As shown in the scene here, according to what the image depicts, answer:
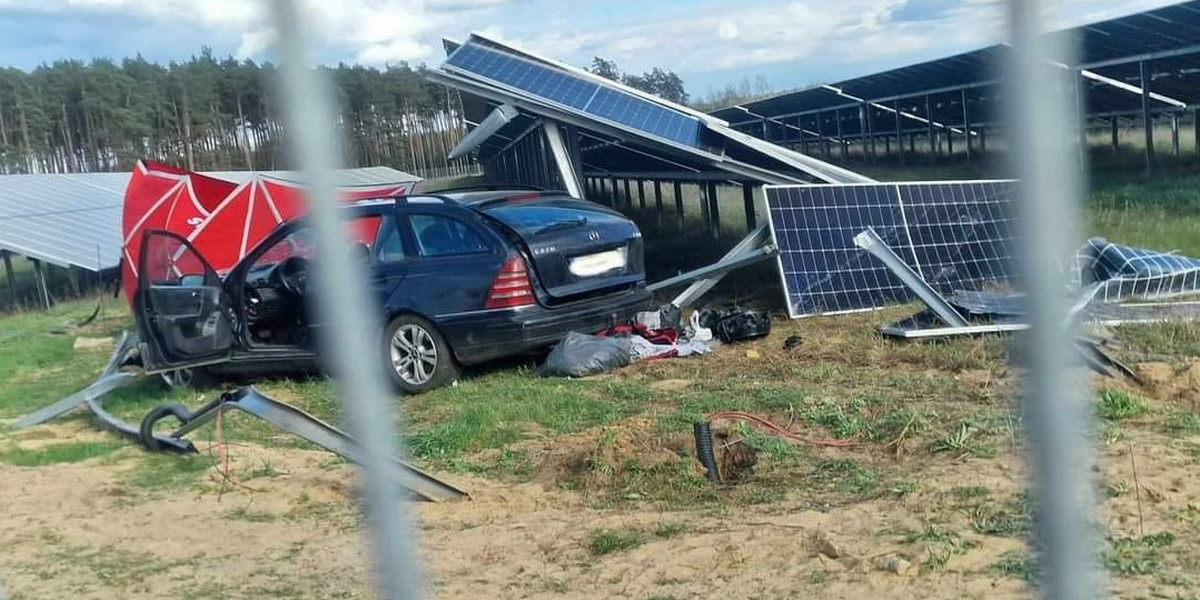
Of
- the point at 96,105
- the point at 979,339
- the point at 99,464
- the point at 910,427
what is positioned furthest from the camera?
the point at 96,105

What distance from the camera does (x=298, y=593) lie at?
178 inches

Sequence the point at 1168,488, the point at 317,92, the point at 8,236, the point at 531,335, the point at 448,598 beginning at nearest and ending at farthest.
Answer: the point at 317,92 → the point at 448,598 → the point at 1168,488 → the point at 531,335 → the point at 8,236

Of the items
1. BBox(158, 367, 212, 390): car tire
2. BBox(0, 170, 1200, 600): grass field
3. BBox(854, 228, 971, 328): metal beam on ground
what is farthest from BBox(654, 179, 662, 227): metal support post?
BBox(0, 170, 1200, 600): grass field

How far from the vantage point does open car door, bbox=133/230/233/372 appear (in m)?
7.91

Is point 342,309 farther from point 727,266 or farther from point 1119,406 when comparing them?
point 727,266

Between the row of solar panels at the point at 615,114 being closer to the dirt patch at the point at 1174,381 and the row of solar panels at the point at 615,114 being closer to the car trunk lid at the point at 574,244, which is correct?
the car trunk lid at the point at 574,244

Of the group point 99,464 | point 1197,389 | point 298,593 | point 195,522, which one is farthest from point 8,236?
point 1197,389

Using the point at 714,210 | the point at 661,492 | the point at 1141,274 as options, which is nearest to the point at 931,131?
the point at 714,210

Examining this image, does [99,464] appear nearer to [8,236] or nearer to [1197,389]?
[1197,389]

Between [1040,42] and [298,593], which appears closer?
[1040,42]

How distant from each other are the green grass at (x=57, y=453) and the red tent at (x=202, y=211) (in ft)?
18.0

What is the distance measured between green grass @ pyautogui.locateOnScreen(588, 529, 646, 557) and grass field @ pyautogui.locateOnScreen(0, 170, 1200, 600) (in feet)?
0.04

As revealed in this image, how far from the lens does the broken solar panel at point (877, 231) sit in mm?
10188

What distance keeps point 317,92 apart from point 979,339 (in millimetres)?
7247
